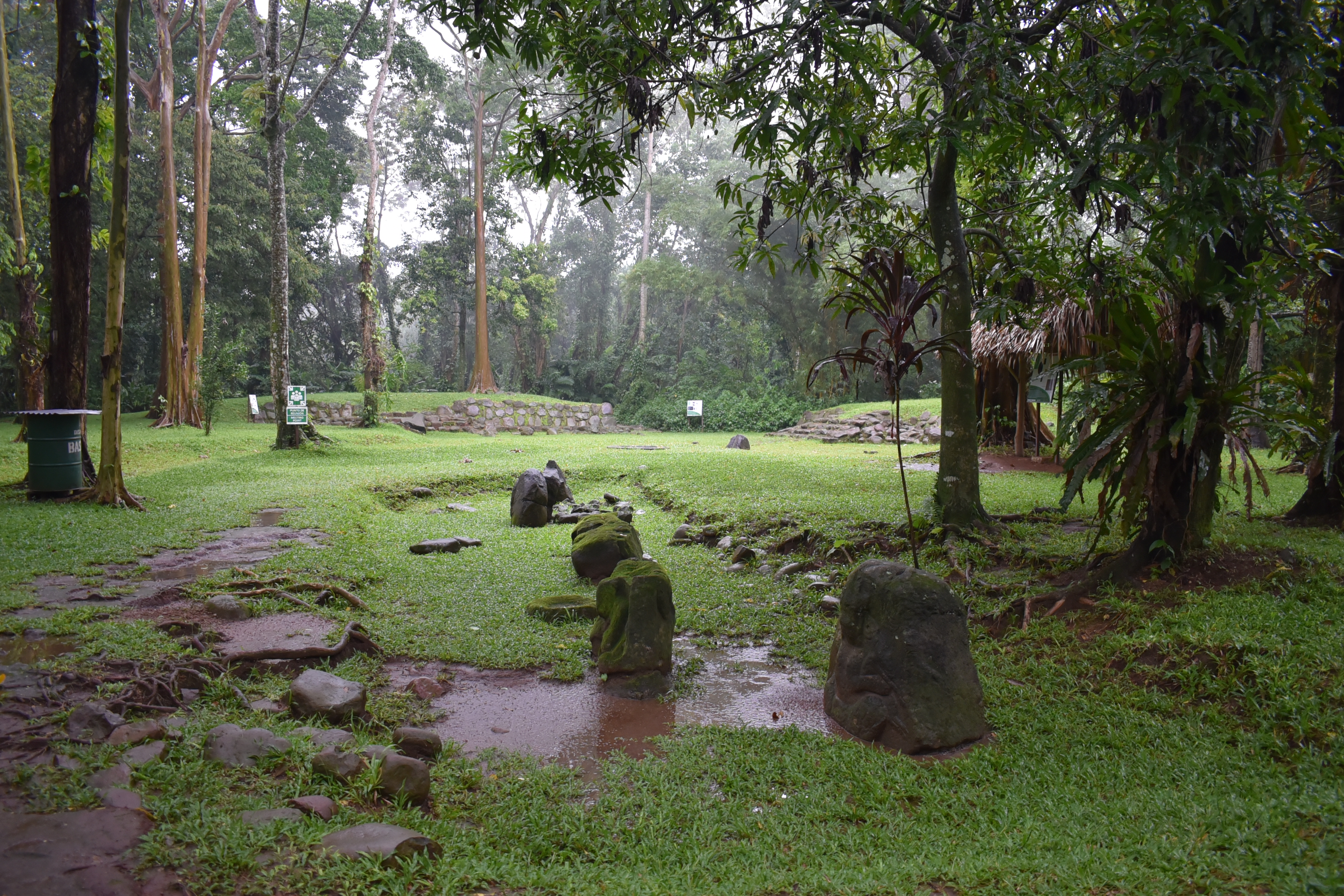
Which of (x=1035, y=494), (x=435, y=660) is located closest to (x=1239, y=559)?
(x=1035, y=494)

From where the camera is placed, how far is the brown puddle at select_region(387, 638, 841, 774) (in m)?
3.90

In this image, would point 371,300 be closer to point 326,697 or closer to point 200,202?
point 200,202

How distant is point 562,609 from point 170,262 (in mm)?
15034

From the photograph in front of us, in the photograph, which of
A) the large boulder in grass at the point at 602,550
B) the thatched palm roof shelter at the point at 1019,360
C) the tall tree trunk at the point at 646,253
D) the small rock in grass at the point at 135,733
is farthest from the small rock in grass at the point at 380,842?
the tall tree trunk at the point at 646,253

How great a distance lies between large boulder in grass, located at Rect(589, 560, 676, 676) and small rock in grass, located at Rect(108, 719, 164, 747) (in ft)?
7.45

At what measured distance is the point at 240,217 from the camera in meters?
21.9

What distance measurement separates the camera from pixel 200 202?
1681 cm

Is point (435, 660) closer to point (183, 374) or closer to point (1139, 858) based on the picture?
point (1139, 858)

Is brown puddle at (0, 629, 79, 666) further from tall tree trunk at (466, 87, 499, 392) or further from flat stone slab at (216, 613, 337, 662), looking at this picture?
tall tree trunk at (466, 87, 499, 392)

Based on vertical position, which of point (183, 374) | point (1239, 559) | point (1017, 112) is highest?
point (1017, 112)

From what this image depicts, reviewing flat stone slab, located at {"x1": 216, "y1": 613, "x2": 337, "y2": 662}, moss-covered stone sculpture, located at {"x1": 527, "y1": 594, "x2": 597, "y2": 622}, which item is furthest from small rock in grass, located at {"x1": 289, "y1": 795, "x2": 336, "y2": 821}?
moss-covered stone sculpture, located at {"x1": 527, "y1": 594, "x2": 597, "y2": 622}

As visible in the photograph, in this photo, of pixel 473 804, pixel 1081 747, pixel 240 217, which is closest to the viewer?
pixel 473 804

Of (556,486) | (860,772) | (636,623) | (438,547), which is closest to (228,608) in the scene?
(438,547)

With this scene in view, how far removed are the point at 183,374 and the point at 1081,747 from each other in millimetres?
18076
